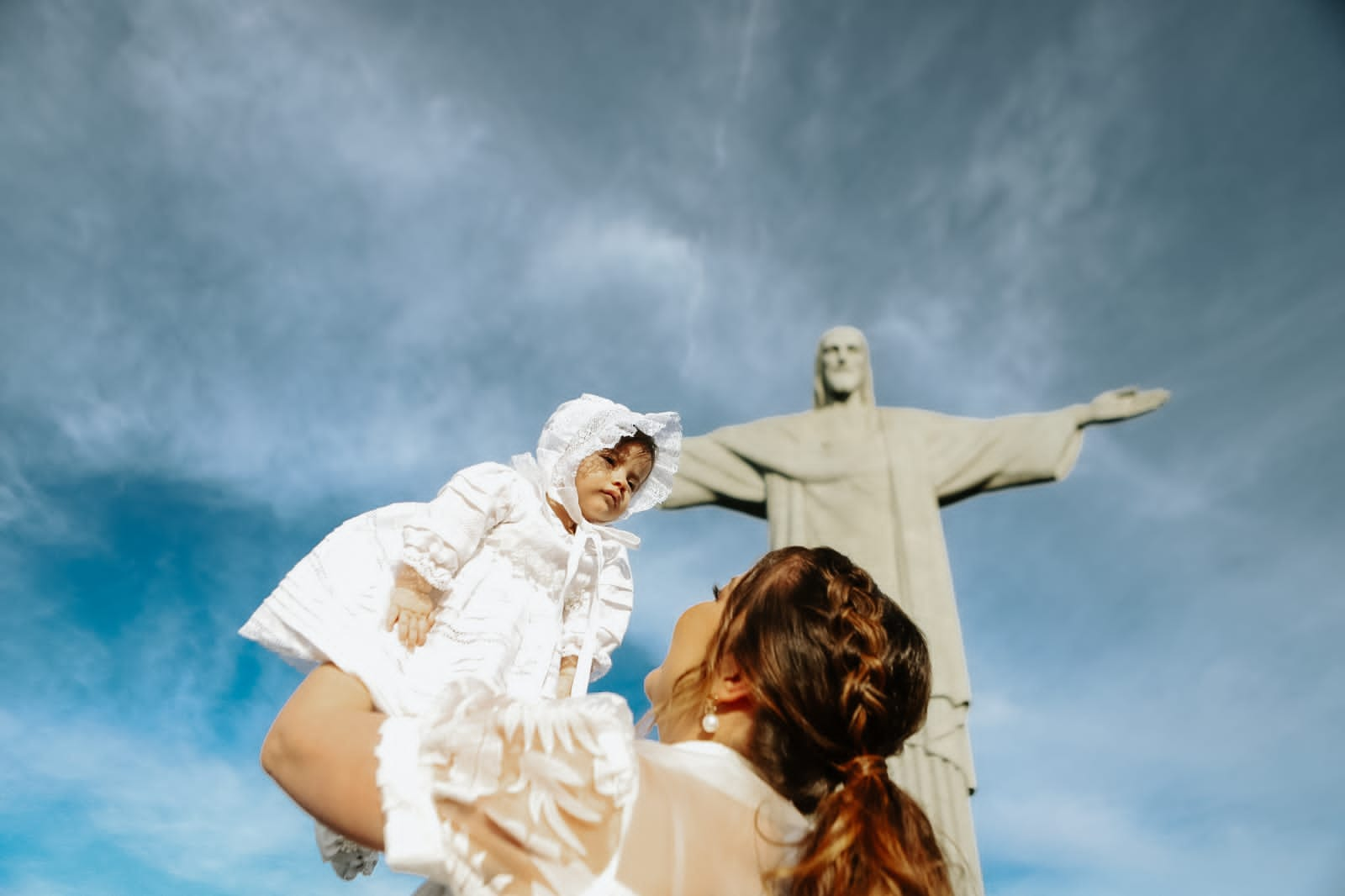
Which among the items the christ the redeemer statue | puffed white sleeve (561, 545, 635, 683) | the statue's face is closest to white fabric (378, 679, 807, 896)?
puffed white sleeve (561, 545, 635, 683)

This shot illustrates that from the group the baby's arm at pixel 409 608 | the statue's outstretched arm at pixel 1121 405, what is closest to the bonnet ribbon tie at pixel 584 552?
the baby's arm at pixel 409 608

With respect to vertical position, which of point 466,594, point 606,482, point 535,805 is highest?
point 606,482

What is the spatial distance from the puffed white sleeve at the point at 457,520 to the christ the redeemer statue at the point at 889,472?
2862 millimetres

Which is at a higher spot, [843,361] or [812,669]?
[843,361]

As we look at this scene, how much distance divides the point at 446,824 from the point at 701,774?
27cm

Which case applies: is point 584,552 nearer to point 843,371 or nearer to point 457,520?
point 457,520

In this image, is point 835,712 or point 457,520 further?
point 457,520

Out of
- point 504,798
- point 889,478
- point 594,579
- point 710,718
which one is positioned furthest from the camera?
point 889,478

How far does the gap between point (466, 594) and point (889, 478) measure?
3380 mm

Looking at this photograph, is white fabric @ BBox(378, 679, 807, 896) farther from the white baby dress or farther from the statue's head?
the statue's head

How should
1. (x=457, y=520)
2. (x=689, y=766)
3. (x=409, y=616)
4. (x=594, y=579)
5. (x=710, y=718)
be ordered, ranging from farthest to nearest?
(x=594, y=579)
(x=457, y=520)
(x=409, y=616)
(x=710, y=718)
(x=689, y=766)

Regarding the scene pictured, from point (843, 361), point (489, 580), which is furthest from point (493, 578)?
point (843, 361)

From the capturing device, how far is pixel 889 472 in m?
4.61

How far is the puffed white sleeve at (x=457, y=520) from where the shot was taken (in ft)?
4.76
